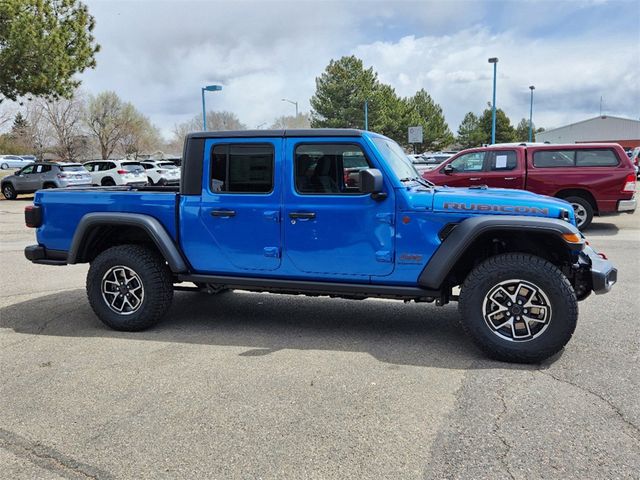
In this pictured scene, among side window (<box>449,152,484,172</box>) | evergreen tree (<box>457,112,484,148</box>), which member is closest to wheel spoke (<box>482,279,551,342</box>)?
side window (<box>449,152,484,172</box>)

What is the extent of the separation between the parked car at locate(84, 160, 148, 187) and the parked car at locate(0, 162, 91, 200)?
84 cm

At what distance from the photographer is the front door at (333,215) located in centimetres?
430

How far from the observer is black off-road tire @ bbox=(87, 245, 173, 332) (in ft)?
15.9

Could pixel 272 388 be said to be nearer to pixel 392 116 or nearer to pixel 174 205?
pixel 174 205

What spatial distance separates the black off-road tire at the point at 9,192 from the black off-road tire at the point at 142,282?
21.1 metres

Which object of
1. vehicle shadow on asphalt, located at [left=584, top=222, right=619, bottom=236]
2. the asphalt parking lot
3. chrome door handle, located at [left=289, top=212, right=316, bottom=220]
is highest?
chrome door handle, located at [left=289, top=212, right=316, bottom=220]

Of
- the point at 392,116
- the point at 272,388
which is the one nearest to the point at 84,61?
the point at 272,388

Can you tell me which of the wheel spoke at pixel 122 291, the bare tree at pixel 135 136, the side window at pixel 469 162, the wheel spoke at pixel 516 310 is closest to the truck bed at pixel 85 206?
the wheel spoke at pixel 122 291

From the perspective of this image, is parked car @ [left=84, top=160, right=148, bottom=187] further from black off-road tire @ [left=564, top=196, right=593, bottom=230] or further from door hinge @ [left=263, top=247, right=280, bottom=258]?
door hinge @ [left=263, top=247, right=280, bottom=258]

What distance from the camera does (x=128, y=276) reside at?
16.2 ft

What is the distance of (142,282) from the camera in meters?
4.86

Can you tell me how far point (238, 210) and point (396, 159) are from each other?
59.4 inches

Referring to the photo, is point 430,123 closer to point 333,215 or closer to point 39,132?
point 39,132

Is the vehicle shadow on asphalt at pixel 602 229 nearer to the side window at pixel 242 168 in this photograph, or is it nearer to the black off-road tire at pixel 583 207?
the black off-road tire at pixel 583 207
